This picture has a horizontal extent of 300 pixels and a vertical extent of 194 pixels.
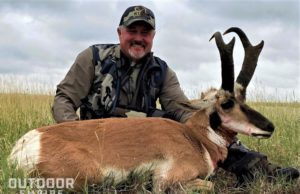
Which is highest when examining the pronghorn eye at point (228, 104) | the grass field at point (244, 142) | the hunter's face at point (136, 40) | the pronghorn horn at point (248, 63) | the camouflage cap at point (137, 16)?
the camouflage cap at point (137, 16)

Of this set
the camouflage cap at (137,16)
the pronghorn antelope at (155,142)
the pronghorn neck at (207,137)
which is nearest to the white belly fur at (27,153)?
the pronghorn antelope at (155,142)

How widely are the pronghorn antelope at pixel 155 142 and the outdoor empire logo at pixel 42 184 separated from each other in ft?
0.15

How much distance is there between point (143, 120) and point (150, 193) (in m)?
0.69

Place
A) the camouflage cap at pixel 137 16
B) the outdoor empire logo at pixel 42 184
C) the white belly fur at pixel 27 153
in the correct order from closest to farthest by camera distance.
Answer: the outdoor empire logo at pixel 42 184 → the white belly fur at pixel 27 153 → the camouflage cap at pixel 137 16

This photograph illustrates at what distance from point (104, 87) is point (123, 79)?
0.86 feet

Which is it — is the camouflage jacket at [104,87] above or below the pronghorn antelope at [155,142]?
above

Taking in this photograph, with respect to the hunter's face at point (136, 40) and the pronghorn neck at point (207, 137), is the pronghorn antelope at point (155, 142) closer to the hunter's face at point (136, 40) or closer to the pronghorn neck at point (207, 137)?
the pronghorn neck at point (207, 137)

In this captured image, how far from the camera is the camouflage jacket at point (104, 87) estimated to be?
17.5 ft

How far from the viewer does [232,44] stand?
13.9 feet

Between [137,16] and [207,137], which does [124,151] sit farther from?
[137,16]

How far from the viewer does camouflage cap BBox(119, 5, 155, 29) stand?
216 inches

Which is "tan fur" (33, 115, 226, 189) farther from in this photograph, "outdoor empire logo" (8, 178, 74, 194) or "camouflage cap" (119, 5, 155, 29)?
"camouflage cap" (119, 5, 155, 29)

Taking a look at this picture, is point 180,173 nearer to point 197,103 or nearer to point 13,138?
point 197,103

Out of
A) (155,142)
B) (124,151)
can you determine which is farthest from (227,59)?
(124,151)
